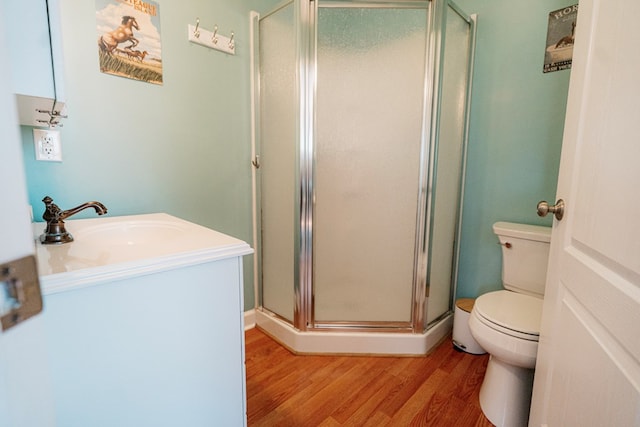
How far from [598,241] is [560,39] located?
1.40 meters

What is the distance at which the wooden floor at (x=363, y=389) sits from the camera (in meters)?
1.28

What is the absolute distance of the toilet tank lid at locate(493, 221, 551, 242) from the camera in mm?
1465

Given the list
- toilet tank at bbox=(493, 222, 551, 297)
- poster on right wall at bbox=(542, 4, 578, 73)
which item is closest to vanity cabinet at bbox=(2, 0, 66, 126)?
toilet tank at bbox=(493, 222, 551, 297)

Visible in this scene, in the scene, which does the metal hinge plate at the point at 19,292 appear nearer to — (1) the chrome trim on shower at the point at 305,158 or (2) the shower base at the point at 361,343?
(1) the chrome trim on shower at the point at 305,158

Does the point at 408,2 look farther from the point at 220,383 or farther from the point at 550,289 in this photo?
the point at 220,383

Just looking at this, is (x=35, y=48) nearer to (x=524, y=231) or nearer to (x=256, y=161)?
(x=256, y=161)

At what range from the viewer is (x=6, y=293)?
30cm

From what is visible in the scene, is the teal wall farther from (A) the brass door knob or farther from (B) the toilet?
(A) the brass door knob

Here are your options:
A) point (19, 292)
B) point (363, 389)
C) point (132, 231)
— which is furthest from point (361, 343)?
point (19, 292)

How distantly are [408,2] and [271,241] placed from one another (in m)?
1.54

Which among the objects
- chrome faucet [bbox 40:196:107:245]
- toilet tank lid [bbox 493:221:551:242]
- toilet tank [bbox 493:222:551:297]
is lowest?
toilet tank [bbox 493:222:551:297]

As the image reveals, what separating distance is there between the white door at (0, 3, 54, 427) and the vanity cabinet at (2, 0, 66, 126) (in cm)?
39

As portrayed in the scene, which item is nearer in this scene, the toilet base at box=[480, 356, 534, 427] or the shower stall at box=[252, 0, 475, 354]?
the toilet base at box=[480, 356, 534, 427]

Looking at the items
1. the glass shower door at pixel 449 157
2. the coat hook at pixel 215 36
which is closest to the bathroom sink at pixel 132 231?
the coat hook at pixel 215 36
